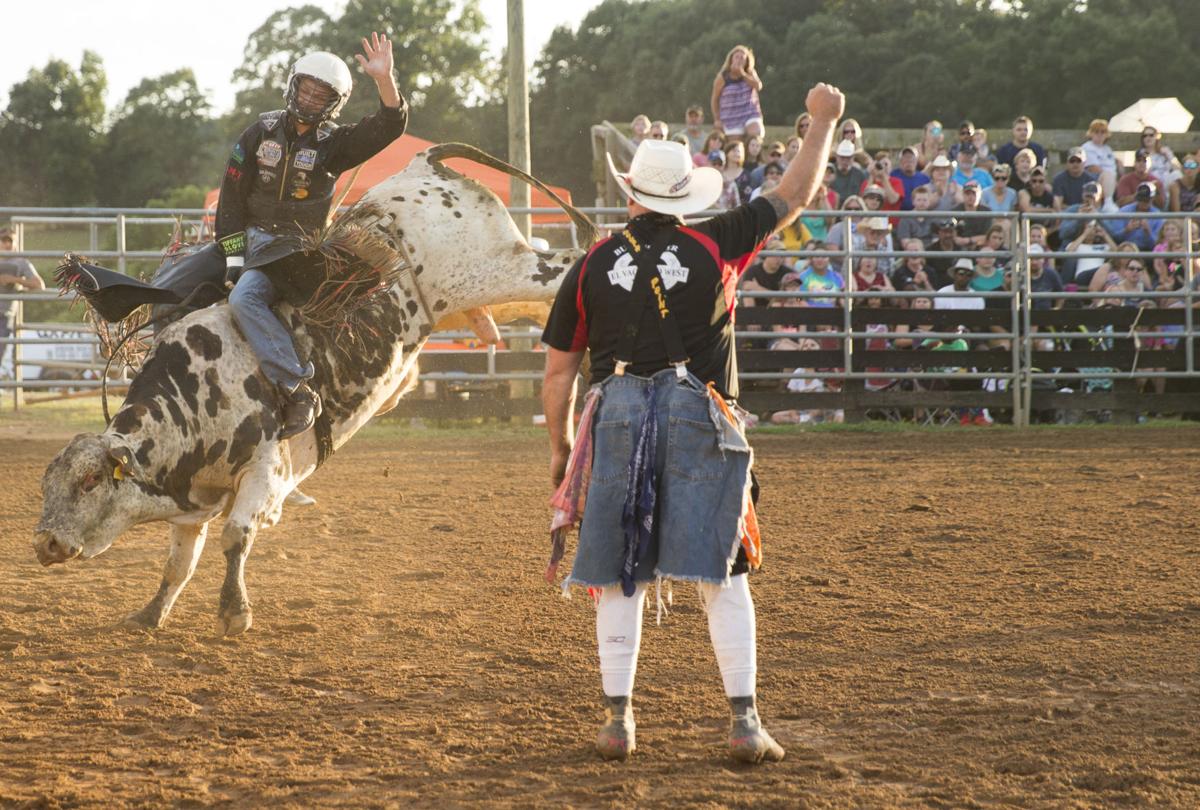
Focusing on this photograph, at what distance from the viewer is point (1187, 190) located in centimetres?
1559

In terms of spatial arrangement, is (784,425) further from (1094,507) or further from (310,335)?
(310,335)

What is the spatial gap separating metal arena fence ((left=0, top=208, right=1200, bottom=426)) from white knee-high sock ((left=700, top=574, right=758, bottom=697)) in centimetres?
882

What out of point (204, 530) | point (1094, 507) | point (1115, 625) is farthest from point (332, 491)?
point (1115, 625)

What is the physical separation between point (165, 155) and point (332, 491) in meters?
42.4

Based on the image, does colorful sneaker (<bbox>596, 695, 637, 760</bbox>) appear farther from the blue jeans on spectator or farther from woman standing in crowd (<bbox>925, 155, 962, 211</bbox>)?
woman standing in crowd (<bbox>925, 155, 962, 211</bbox>)

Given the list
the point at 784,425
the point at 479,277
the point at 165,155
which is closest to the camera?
the point at 479,277

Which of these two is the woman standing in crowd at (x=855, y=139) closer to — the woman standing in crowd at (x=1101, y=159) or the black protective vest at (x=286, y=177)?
the woman standing in crowd at (x=1101, y=159)

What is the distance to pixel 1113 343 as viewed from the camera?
44.8 feet

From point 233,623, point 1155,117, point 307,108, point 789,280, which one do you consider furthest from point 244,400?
point 1155,117

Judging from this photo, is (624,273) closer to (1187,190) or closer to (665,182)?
(665,182)

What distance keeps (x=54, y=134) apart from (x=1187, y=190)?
3952 cm

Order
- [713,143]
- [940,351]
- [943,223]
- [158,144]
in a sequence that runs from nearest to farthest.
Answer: [940,351] → [943,223] → [713,143] → [158,144]

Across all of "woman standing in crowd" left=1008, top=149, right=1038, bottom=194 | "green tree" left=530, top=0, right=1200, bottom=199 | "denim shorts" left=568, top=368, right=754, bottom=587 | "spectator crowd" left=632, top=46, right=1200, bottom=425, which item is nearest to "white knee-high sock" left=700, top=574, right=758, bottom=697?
"denim shorts" left=568, top=368, right=754, bottom=587

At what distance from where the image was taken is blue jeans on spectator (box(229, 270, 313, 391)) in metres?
5.71
